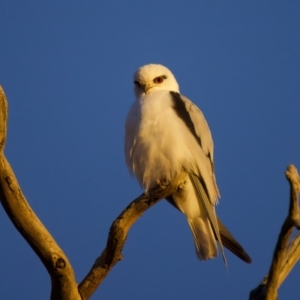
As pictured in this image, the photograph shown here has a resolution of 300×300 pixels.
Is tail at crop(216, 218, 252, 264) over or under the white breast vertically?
under

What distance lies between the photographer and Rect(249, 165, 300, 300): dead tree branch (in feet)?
9.15

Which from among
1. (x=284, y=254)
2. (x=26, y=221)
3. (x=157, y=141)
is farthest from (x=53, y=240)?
(x=157, y=141)

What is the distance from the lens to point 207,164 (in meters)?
4.72

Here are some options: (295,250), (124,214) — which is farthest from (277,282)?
(124,214)

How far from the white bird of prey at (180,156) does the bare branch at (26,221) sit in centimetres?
141

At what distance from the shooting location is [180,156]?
14.9 ft

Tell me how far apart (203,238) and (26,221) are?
1.94m

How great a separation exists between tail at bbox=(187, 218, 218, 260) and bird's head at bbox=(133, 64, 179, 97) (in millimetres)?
1169

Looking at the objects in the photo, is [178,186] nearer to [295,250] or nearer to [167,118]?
[167,118]

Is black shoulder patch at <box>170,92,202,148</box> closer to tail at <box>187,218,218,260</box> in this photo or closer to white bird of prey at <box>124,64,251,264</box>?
white bird of prey at <box>124,64,251,264</box>

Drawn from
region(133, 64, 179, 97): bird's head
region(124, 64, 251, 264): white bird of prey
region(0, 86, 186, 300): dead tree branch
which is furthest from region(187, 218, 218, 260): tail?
region(133, 64, 179, 97): bird's head

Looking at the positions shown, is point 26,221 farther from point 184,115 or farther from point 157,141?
point 184,115

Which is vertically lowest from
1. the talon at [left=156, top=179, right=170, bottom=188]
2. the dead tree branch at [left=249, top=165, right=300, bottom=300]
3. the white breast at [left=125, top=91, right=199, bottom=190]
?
the dead tree branch at [left=249, top=165, right=300, bottom=300]

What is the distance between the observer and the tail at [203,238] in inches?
184
